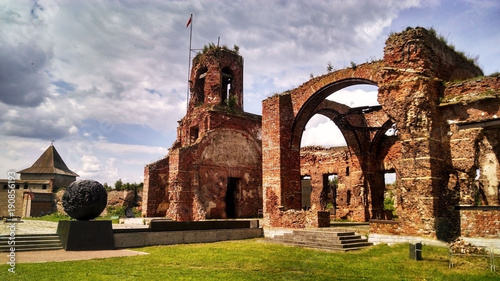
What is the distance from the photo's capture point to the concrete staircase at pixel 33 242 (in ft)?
35.9

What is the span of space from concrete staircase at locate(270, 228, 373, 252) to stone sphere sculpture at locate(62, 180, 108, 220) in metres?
6.63

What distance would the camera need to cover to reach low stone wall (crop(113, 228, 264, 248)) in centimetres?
1250

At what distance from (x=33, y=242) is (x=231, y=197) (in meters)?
13.0

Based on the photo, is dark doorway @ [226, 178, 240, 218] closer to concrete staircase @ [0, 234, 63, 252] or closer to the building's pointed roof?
concrete staircase @ [0, 234, 63, 252]

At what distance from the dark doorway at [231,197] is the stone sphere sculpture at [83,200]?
36.8 ft

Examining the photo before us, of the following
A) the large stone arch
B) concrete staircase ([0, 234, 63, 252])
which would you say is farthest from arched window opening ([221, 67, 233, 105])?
concrete staircase ([0, 234, 63, 252])

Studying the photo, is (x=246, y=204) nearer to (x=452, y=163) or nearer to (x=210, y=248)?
(x=210, y=248)

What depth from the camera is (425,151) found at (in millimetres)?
12273

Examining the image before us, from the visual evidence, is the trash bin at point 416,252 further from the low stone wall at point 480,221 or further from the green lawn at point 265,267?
the low stone wall at point 480,221

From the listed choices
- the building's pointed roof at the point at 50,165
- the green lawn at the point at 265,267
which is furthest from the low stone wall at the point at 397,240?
the building's pointed roof at the point at 50,165

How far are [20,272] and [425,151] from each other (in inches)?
454

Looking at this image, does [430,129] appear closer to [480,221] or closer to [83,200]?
[480,221]

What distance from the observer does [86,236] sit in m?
11.6

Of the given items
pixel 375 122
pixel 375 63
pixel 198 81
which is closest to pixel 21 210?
pixel 198 81
